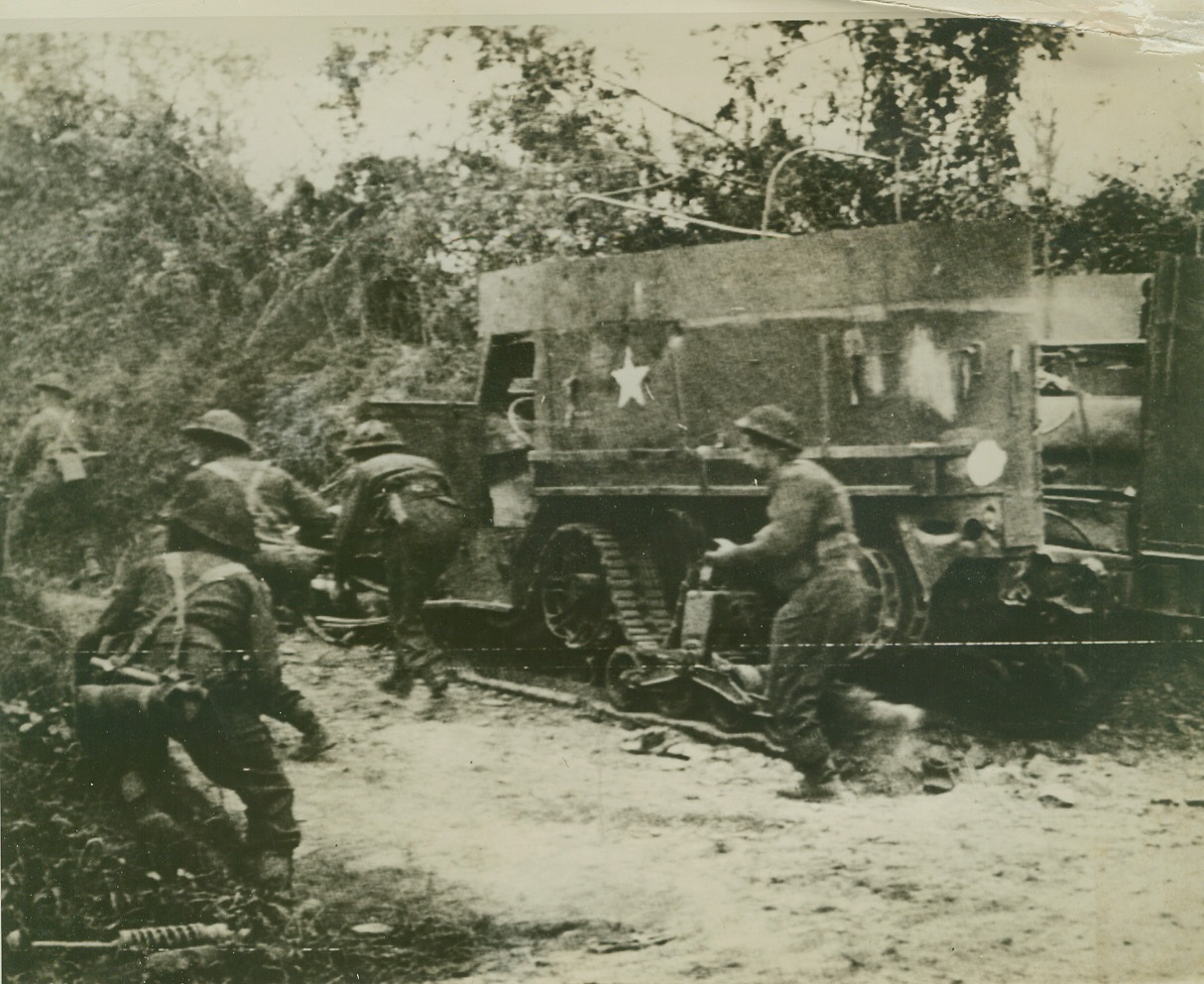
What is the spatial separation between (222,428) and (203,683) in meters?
0.98

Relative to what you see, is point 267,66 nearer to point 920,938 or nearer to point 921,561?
point 921,561

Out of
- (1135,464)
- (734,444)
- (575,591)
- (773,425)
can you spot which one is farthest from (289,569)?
(1135,464)

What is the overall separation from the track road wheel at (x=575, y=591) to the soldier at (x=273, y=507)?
0.88 m

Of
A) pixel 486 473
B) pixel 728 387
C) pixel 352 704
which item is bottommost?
pixel 352 704

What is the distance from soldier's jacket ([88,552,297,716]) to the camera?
17.0 feet

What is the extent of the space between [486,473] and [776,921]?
2.03m

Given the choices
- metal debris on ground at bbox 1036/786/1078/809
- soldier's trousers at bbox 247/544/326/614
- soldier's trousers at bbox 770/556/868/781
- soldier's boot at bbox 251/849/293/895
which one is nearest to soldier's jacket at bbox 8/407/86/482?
soldier's trousers at bbox 247/544/326/614

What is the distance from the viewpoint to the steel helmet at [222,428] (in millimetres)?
5180

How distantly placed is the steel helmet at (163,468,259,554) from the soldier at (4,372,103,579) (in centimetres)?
34

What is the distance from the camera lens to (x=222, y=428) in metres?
5.18

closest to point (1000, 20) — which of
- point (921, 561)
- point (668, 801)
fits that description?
point (921, 561)

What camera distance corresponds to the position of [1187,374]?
5.21 metres

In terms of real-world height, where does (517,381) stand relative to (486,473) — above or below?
above

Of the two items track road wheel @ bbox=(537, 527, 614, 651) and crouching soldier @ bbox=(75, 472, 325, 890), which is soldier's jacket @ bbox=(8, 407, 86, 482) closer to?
crouching soldier @ bbox=(75, 472, 325, 890)
